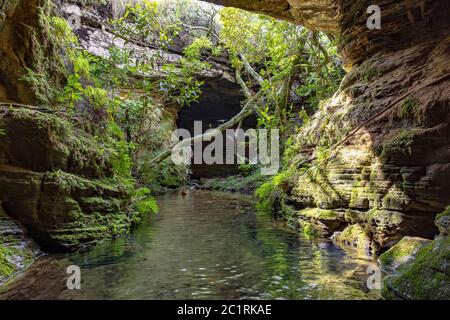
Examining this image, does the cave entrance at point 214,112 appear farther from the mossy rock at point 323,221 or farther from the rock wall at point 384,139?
the mossy rock at point 323,221

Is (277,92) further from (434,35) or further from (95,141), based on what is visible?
(95,141)

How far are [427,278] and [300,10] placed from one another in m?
8.51

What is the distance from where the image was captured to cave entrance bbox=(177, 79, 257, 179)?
23.5 m

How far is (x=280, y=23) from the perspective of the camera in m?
14.1

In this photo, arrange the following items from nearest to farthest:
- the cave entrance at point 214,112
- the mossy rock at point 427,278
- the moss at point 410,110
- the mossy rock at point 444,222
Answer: the mossy rock at point 427,278 < the mossy rock at point 444,222 < the moss at point 410,110 < the cave entrance at point 214,112

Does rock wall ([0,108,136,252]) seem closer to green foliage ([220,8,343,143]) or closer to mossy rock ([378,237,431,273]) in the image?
mossy rock ([378,237,431,273])

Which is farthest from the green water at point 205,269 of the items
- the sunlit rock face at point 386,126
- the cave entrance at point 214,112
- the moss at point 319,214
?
the cave entrance at point 214,112

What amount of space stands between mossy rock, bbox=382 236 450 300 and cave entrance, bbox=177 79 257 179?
19.9 m

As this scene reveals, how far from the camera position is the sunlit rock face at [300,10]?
9.45 metres

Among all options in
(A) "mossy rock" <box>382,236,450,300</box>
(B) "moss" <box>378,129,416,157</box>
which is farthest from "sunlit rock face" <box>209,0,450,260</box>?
(A) "mossy rock" <box>382,236,450,300</box>

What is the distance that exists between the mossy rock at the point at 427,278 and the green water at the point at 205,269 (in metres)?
0.37

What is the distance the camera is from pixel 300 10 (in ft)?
31.9

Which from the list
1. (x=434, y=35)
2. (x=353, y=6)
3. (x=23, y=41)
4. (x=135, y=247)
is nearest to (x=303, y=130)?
(x=353, y=6)

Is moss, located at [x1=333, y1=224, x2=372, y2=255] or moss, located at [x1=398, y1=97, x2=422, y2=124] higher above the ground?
moss, located at [x1=398, y1=97, x2=422, y2=124]
